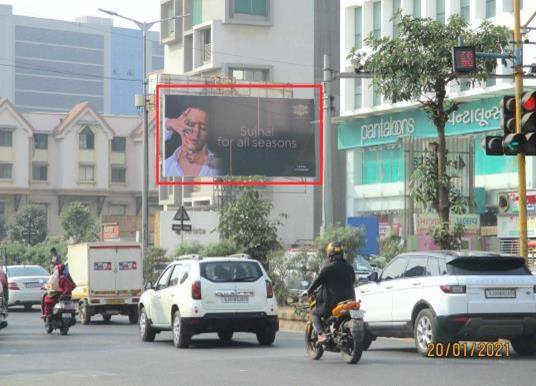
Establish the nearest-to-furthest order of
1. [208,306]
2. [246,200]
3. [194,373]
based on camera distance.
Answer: [194,373] → [208,306] → [246,200]

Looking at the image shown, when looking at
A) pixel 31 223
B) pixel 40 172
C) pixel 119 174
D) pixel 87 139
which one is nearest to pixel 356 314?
pixel 31 223

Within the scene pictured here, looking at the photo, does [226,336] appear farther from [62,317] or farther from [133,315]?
[133,315]

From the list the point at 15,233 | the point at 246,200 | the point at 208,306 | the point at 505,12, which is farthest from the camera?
the point at 15,233

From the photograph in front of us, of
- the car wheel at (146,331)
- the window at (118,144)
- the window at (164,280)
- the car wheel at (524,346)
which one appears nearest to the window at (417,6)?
the car wheel at (146,331)

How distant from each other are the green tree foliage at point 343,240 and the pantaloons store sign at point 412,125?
55.6ft

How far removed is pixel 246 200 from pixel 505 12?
1735cm

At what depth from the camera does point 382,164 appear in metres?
61.9

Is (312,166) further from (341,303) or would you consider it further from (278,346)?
(341,303)

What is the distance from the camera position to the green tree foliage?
1352 inches

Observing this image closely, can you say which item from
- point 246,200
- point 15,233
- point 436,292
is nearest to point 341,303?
point 436,292

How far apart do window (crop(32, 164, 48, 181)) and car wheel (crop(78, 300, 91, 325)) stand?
8013cm

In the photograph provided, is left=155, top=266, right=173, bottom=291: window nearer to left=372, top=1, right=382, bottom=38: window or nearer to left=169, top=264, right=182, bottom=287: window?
left=169, top=264, right=182, bottom=287: window

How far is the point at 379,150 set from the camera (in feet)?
203

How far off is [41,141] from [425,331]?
97.0m
